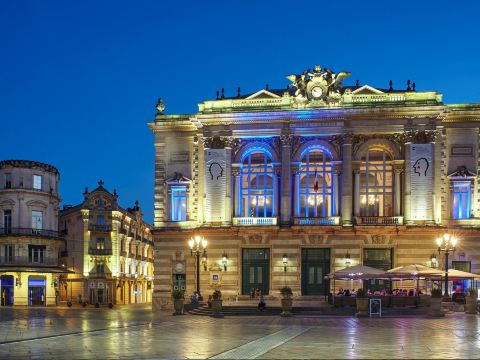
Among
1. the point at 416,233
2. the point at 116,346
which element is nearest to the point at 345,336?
the point at 116,346

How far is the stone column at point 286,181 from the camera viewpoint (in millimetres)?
58469

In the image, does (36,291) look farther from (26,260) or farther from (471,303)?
(471,303)

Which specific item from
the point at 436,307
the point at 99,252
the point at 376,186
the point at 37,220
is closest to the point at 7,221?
the point at 37,220

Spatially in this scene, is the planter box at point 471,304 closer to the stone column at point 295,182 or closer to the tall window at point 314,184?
the tall window at point 314,184

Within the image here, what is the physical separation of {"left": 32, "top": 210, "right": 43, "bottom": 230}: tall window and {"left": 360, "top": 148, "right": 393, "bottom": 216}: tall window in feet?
140

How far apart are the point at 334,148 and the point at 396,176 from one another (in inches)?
212

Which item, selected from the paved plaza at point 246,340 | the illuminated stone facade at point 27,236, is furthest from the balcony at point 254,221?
the illuminated stone facade at point 27,236

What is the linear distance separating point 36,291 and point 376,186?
45.3 m

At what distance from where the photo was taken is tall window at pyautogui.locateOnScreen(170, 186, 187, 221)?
61281 mm

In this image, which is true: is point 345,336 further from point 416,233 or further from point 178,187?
point 178,187

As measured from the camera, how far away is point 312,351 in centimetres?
2350

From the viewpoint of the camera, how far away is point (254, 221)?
5850cm

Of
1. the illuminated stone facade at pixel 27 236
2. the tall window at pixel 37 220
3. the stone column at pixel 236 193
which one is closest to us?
the stone column at pixel 236 193

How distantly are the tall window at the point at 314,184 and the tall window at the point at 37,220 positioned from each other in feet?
127
